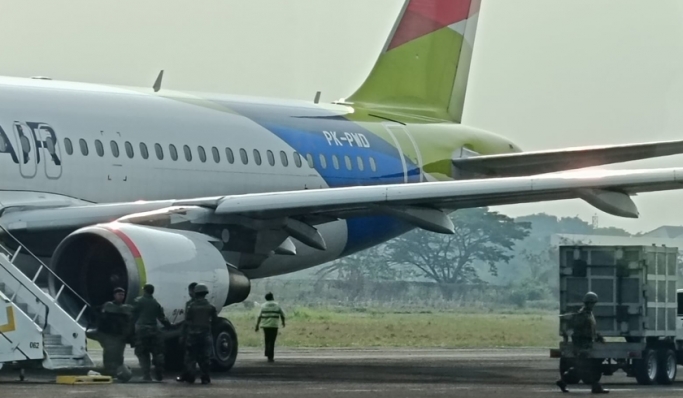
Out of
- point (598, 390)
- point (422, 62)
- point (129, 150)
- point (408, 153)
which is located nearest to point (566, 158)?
point (408, 153)

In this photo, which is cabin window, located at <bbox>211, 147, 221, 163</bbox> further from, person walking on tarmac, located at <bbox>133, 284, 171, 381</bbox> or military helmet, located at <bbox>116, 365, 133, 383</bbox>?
military helmet, located at <bbox>116, 365, 133, 383</bbox>

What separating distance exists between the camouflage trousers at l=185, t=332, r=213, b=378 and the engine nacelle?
897mm

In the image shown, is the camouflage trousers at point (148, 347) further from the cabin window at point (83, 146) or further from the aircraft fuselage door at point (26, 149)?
the cabin window at point (83, 146)

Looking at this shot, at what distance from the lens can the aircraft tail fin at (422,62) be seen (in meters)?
34.1

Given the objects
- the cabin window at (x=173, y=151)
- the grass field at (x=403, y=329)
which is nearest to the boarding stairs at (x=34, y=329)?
the cabin window at (x=173, y=151)

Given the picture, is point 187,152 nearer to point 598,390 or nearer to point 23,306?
point 23,306

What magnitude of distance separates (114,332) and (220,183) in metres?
6.56

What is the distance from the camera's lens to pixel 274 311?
101 ft

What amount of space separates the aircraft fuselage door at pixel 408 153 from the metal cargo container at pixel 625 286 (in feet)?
26.4

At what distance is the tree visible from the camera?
275 feet

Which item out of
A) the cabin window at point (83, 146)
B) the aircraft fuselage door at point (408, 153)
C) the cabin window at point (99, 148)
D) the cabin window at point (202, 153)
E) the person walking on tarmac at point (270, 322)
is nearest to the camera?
the cabin window at point (83, 146)

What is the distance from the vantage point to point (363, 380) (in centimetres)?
2238

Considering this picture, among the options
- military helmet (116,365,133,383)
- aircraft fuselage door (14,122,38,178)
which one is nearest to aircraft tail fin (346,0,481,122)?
aircraft fuselage door (14,122,38,178)

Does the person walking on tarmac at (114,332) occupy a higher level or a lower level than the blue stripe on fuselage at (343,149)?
lower
